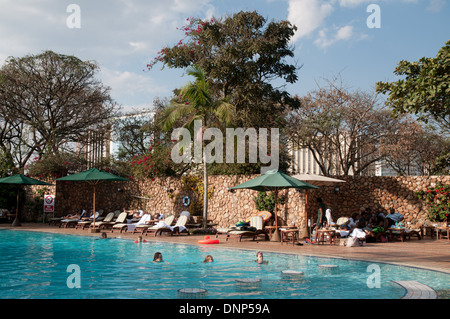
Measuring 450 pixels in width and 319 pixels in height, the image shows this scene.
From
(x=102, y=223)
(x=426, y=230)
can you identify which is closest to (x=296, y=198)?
(x=426, y=230)

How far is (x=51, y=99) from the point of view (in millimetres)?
28422

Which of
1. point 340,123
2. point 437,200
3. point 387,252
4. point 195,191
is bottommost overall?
point 387,252

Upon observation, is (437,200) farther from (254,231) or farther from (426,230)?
(254,231)

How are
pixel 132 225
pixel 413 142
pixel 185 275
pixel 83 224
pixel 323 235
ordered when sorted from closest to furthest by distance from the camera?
pixel 185 275, pixel 323 235, pixel 132 225, pixel 83 224, pixel 413 142

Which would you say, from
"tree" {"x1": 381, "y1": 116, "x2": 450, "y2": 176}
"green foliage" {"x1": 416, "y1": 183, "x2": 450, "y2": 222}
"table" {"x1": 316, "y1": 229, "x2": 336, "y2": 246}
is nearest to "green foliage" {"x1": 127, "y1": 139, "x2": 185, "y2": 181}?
"table" {"x1": 316, "y1": 229, "x2": 336, "y2": 246}

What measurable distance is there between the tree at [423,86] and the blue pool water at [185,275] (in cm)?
428

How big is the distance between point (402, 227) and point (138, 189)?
13.6m

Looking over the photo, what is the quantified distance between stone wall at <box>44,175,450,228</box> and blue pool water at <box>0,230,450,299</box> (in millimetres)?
5476

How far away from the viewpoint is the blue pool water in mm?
6938

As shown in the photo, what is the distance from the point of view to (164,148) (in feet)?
74.0

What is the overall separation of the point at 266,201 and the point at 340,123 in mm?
14891

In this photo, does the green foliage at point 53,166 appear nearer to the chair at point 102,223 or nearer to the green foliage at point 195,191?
the chair at point 102,223
